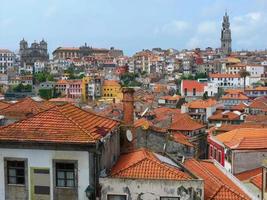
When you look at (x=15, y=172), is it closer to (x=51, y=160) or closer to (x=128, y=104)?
(x=51, y=160)

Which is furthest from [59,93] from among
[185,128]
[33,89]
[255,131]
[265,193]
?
[265,193]

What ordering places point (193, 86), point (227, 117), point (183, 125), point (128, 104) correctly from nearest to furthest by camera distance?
point (128, 104), point (183, 125), point (227, 117), point (193, 86)

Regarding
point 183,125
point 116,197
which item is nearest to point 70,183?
point 116,197

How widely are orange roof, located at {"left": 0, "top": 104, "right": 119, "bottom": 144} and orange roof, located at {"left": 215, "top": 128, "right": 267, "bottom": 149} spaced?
18152mm

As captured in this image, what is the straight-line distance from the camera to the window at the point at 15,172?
1661 centimetres

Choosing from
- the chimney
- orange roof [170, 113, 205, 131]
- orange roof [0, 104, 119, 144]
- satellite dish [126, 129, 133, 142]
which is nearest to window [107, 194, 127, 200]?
orange roof [0, 104, 119, 144]

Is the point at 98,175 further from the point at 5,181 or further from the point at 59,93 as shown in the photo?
the point at 59,93

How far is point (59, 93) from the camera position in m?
148

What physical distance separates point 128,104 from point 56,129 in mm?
4816

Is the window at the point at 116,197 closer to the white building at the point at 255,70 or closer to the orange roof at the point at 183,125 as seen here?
the orange roof at the point at 183,125

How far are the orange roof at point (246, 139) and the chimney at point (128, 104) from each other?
49.1ft

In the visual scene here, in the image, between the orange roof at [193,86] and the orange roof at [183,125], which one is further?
the orange roof at [193,86]

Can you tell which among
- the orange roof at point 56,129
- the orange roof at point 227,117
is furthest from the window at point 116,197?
the orange roof at point 227,117

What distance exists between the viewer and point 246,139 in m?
34.6
